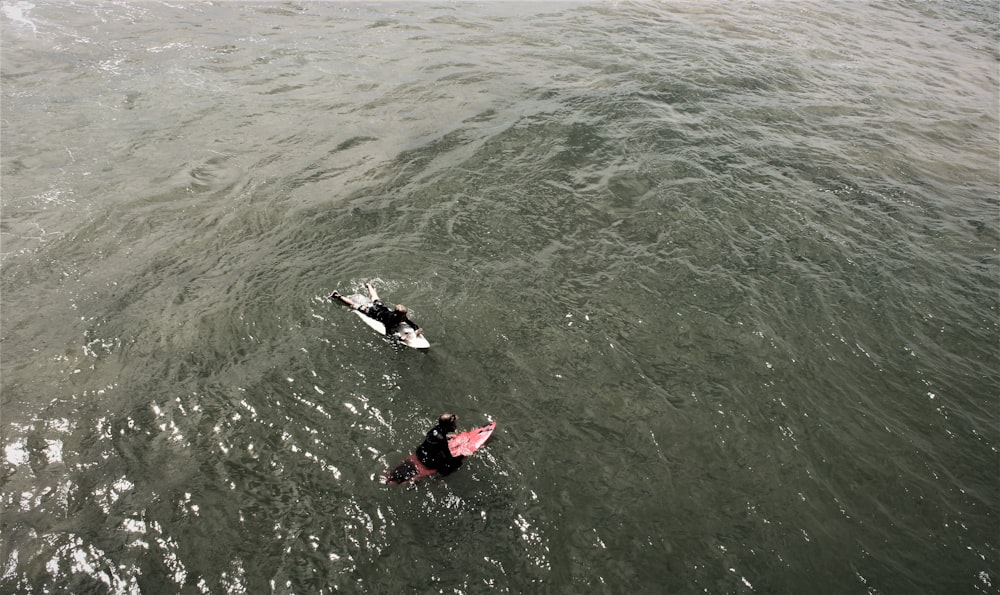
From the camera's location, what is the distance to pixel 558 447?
11719 millimetres

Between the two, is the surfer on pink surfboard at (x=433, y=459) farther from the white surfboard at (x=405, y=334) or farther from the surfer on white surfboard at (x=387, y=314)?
the surfer on white surfboard at (x=387, y=314)

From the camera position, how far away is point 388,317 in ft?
43.4

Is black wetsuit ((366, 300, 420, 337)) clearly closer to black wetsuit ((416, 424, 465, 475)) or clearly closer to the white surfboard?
the white surfboard

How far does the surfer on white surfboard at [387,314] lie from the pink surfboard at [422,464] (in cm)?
335

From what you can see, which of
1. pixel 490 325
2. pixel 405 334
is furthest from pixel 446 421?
pixel 490 325

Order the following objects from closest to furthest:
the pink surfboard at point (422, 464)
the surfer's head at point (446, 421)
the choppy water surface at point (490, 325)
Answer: the choppy water surface at point (490, 325)
the surfer's head at point (446, 421)
the pink surfboard at point (422, 464)

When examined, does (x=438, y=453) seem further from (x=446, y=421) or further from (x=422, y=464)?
(x=446, y=421)

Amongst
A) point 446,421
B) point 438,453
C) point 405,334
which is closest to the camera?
point 446,421

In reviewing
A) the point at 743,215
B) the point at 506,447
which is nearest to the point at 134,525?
the point at 506,447

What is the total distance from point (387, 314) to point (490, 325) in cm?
296

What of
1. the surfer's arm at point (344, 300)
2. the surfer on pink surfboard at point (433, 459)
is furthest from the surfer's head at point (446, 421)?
the surfer's arm at point (344, 300)

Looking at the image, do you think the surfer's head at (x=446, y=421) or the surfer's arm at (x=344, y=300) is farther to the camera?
the surfer's arm at (x=344, y=300)

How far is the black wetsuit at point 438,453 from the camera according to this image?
10523 millimetres

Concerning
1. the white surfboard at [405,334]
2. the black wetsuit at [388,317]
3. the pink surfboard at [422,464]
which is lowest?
the pink surfboard at [422,464]
